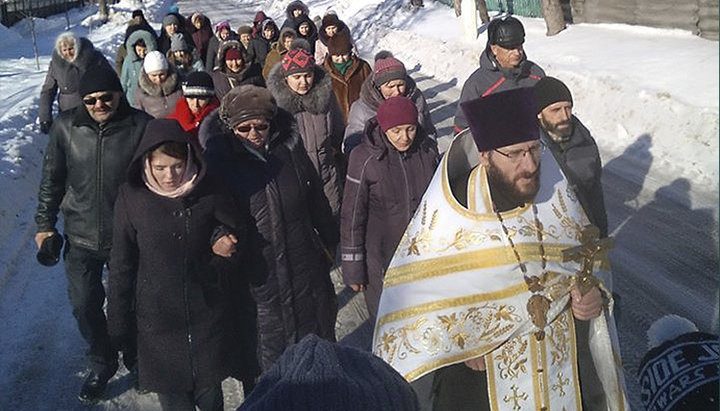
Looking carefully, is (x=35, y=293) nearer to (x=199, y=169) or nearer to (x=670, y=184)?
(x=199, y=169)

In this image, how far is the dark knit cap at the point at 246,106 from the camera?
3.54m

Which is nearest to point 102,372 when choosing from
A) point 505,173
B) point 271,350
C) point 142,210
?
point 271,350

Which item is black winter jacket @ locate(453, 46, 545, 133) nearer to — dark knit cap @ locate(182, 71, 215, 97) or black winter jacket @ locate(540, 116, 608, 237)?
black winter jacket @ locate(540, 116, 608, 237)

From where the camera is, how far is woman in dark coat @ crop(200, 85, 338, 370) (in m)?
3.55

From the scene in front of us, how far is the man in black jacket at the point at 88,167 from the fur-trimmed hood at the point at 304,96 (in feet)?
4.93

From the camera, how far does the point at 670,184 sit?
7.21 meters

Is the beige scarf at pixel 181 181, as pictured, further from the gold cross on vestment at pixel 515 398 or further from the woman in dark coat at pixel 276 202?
the gold cross on vestment at pixel 515 398

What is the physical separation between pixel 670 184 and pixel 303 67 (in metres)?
3.87

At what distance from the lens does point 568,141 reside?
3898 millimetres

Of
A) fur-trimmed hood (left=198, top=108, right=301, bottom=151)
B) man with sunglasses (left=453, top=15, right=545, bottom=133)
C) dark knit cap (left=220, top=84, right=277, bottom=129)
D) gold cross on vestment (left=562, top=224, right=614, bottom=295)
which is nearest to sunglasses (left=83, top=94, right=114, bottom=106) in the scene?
fur-trimmed hood (left=198, top=108, right=301, bottom=151)

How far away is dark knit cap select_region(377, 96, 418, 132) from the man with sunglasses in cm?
119

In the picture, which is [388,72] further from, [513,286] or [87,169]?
[513,286]

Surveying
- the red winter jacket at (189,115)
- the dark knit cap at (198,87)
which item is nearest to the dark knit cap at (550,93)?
the red winter jacket at (189,115)

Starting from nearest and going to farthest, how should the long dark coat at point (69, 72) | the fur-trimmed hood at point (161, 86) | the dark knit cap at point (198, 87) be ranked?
the dark knit cap at point (198, 87), the fur-trimmed hood at point (161, 86), the long dark coat at point (69, 72)
